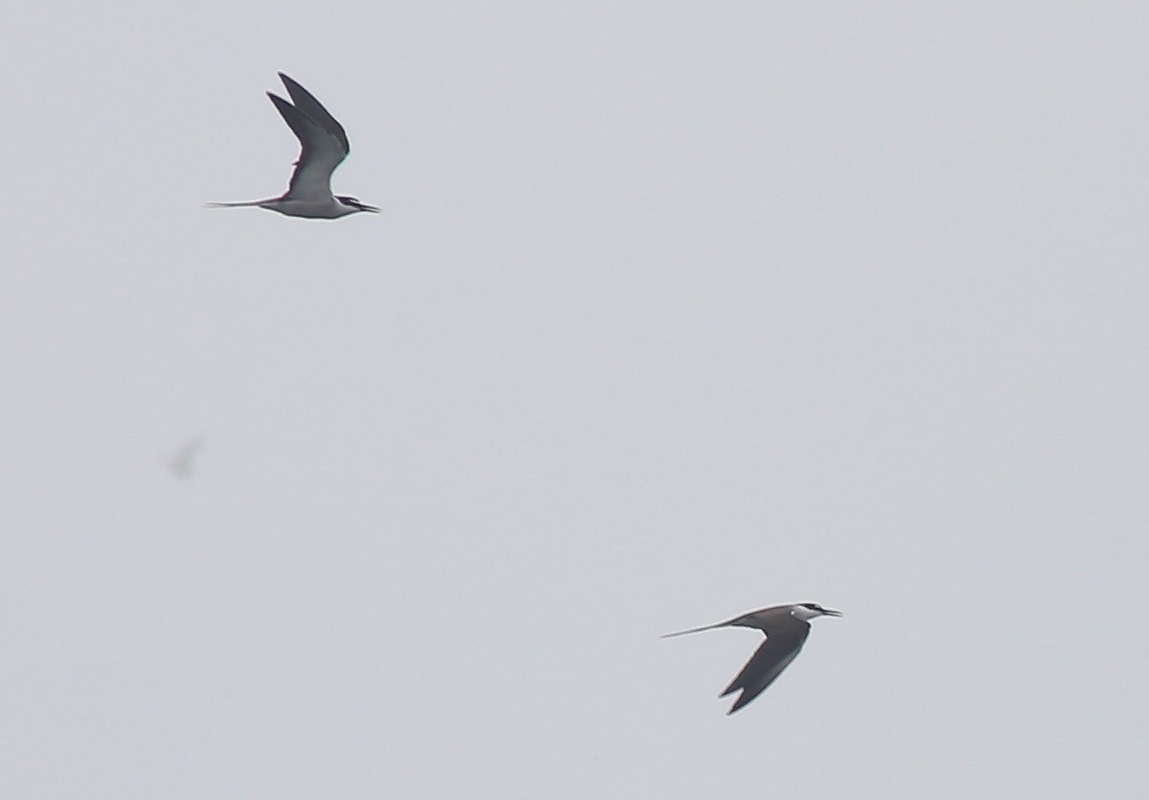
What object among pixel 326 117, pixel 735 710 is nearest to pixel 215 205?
pixel 326 117

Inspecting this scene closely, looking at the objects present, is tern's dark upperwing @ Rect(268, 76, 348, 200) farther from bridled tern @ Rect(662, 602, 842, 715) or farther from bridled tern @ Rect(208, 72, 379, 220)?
bridled tern @ Rect(662, 602, 842, 715)

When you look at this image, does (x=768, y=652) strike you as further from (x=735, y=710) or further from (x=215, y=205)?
(x=215, y=205)

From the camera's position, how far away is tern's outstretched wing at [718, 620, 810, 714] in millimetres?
36562

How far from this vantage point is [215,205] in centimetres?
3428

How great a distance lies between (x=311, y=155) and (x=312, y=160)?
11 cm

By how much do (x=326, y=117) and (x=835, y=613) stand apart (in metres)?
8.74

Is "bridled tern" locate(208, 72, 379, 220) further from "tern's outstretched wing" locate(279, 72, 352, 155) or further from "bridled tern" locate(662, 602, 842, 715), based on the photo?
"bridled tern" locate(662, 602, 842, 715)

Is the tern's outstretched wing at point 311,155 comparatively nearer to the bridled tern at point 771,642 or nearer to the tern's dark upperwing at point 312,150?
the tern's dark upperwing at point 312,150

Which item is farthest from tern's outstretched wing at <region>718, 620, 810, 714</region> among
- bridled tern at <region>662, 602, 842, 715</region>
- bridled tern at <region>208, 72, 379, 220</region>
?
bridled tern at <region>208, 72, 379, 220</region>

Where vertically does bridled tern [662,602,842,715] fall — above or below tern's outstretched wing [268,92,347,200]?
below

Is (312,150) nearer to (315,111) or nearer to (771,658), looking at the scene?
(315,111)

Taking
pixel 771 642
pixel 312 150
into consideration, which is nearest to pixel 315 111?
pixel 312 150

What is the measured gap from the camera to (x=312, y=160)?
3756cm

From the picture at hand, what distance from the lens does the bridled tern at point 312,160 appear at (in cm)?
3694
